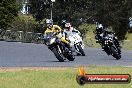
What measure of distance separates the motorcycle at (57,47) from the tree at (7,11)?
30208 millimetres

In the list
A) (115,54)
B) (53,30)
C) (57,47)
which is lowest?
(115,54)

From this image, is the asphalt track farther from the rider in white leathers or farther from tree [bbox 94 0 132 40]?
tree [bbox 94 0 132 40]

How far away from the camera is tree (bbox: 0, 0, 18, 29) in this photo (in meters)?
51.0

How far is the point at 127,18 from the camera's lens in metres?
60.1

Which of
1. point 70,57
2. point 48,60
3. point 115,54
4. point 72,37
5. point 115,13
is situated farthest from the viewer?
point 115,13

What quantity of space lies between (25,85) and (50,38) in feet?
31.9

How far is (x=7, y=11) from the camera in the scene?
51.8 metres

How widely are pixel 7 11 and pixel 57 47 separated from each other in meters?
31.9

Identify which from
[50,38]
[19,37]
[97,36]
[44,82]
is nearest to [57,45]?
[50,38]

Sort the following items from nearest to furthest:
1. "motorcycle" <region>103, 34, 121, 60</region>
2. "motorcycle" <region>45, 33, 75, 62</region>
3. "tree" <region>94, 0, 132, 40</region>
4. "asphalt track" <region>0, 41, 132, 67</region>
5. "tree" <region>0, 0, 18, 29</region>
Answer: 1. "asphalt track" <region>0, 41, 132, 67</region>
2. "motorcycle" <region>45, 33, 75, 62</region>
3. "motorcycle" <region>103, 34, 121, 60</region>
4. "tree" <region>0, 0, 18, 29</region>
5. "tree" <region>94, 0, 132, 40</region>

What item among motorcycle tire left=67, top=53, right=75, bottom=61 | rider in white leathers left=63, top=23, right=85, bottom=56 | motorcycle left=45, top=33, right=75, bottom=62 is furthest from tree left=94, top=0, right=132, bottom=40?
motorcycle left=45, top=33, right=75, bottom=62

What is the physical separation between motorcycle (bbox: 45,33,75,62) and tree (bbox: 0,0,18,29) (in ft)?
99.1

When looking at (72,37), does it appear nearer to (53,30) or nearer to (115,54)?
(115,54)

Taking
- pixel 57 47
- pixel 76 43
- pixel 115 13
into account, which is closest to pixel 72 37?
pixel 76 43
